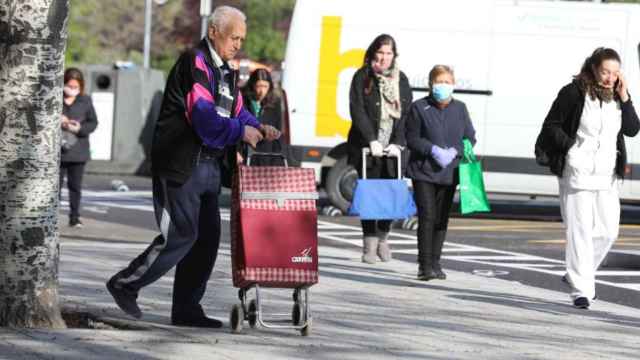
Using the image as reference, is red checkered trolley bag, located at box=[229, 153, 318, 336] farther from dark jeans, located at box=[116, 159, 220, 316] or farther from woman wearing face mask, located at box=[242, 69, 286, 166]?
woman wearing face mask, located at box=[242, 69, 286, 166]

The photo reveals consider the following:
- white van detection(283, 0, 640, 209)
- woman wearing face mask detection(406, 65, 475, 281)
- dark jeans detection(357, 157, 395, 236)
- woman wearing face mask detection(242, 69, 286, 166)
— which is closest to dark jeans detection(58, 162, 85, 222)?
woman wearing face mask detection(242, 69, 286, 166)

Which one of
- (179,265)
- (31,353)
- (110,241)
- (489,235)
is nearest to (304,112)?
(489,235)

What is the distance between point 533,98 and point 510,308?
10.6 m

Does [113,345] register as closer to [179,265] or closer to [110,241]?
[179,265]

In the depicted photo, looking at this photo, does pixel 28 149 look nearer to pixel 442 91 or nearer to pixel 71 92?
pixel 442 91

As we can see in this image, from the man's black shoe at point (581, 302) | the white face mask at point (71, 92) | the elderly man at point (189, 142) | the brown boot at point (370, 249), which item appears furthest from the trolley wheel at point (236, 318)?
the white face mask at point (71, 92)

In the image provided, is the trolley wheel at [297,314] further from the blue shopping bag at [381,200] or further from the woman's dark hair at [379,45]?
the woman's dark hair at [379,45]

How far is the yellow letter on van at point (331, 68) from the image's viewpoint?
21.7 m

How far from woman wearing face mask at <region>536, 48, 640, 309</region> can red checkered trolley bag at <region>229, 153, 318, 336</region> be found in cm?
287

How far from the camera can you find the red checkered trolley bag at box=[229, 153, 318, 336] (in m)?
8.94

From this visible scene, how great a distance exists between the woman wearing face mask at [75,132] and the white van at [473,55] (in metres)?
3.95

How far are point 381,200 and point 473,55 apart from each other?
807cm

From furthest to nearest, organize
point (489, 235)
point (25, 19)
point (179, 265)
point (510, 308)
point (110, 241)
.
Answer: point (489, 235), point (110, 241), point (510, 308), point (179, 265), point (25, 19)

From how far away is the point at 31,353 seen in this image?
783 cm
